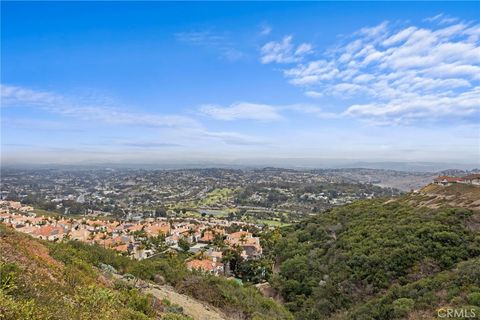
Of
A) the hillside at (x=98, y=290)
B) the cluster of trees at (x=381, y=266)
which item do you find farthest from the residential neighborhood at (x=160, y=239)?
the hillside at (x=98, y=290)

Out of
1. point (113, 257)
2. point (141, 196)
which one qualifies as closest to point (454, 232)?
point (113, 257)

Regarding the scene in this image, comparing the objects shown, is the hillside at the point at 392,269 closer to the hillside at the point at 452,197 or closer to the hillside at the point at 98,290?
the hillside at the point at 452,197

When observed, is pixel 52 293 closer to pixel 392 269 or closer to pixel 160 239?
pixel 392 269

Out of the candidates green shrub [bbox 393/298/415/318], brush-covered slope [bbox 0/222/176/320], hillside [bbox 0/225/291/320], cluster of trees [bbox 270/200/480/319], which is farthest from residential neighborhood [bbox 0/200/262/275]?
brush-covered slope [bbox 0/222/176/320]

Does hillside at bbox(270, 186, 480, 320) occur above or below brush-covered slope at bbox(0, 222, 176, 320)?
below

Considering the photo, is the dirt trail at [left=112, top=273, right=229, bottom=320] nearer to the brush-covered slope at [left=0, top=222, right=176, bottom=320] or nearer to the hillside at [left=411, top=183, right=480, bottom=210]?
the brush-covered slope at [left=0, top=222, right=176, bottom=320]

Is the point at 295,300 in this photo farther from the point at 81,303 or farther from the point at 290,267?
the point at 81,303

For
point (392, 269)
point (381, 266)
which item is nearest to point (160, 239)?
point (381, 266)
